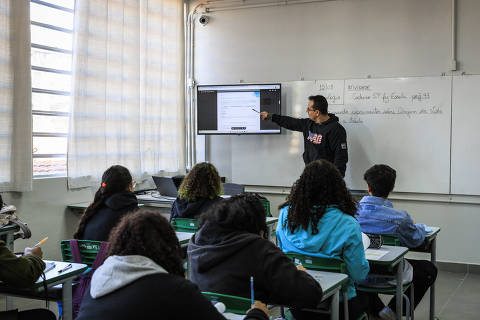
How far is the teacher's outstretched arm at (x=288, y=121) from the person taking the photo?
580 centimetres

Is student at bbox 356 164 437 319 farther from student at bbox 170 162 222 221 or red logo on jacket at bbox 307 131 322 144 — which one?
red logo on jacket at bbox 307 131 322 144

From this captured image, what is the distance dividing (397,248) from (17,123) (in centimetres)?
337

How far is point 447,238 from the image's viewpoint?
5543mm

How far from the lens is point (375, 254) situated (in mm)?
2918

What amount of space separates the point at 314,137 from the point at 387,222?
2453 mm

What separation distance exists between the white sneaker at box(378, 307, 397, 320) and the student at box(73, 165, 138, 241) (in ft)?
5.57

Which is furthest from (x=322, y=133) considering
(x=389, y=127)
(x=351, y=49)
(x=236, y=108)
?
(x=236, y=108)

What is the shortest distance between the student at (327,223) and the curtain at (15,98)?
2.89 meters

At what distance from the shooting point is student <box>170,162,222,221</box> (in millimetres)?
3637

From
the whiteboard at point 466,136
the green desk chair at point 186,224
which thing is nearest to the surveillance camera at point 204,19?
the whiteboard at point 466,136

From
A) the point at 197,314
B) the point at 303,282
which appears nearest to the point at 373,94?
the point at 303,282

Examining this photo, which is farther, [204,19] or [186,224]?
[204,19]

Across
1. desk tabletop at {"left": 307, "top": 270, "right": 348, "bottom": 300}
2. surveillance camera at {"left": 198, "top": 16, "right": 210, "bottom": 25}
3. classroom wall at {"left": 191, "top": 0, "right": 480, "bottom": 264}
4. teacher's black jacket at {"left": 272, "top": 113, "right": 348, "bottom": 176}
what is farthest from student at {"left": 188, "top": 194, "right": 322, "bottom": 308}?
surveillance camera at {"left": 198, "top": 16, "right": 210, "bottom": 25}

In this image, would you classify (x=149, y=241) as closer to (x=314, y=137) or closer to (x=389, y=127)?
(x=314, y=137)
